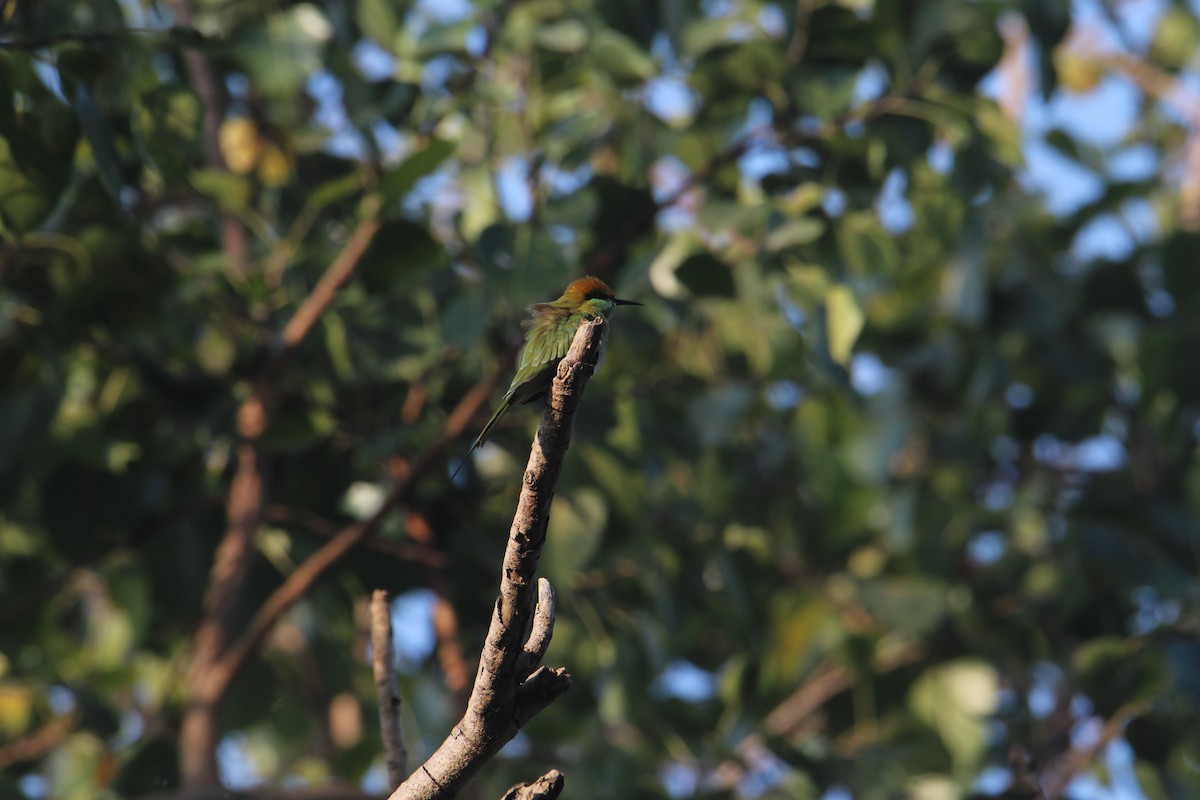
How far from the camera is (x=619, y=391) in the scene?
4.10m

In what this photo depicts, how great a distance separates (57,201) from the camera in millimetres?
2916

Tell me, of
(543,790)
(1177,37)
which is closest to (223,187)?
(543,790)

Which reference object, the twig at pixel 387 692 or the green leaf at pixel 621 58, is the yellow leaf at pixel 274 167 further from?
the twig at pixel 387 692

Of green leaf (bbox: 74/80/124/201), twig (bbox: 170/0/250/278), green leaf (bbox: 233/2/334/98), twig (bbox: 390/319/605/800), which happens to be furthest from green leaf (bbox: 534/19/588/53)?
twig (bbox: 390/319/605/800)

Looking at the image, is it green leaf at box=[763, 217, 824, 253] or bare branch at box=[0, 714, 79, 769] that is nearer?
green leaf at box=[763, 217, 824, 253]

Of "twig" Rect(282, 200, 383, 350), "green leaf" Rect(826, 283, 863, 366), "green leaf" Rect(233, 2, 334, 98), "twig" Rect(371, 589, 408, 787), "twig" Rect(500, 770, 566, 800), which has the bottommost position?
"green leaf" Rect(826, 283, 863, 366)

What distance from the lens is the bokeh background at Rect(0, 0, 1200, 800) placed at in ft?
12.0

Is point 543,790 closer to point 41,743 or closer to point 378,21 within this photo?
point 378,21

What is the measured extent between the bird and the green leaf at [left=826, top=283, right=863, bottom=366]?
2.40 feet

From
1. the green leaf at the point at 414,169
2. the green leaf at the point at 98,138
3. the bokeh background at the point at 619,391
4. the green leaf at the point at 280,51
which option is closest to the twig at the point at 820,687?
the bokeh background at the point at 619,391

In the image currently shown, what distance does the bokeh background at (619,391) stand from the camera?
364cm

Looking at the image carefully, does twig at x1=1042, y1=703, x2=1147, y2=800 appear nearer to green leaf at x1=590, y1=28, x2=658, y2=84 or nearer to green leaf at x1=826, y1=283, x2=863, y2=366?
green leaf at x1=826, y1=283, x2=863, y2=366

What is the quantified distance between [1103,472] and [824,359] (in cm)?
218

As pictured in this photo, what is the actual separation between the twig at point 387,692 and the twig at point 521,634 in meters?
0.43
